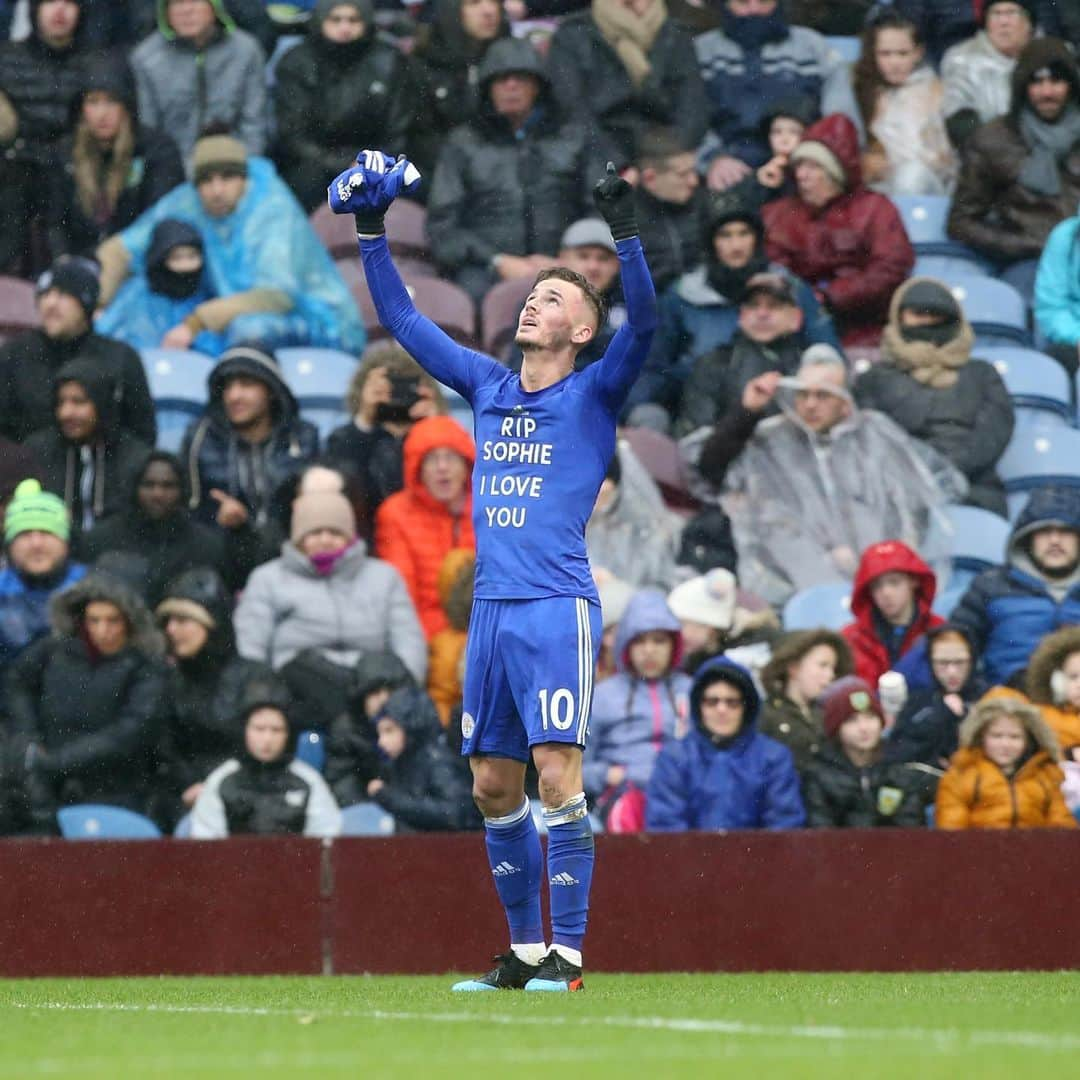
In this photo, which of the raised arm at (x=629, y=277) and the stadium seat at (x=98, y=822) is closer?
the raised arm at (x=629, y=277)

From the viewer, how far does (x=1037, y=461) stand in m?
13.9

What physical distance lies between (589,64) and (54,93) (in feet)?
10.6

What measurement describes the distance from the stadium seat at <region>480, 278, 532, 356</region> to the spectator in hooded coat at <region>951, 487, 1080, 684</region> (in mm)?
3082

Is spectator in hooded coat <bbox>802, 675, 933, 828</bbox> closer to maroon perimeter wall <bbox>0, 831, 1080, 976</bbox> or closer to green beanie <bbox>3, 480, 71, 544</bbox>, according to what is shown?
maroon perimeter wall <bbox>0, 831, 1080, 976</bbox>

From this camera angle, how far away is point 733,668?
36.8 feet

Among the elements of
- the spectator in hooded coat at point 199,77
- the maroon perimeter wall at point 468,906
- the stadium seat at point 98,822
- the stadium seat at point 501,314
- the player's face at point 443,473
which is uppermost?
the spectator in hooded coat at point 199,77

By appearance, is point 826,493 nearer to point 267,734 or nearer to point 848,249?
point 848,249

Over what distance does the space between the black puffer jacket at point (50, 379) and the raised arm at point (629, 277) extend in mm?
5799

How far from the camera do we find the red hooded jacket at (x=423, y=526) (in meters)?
12.8

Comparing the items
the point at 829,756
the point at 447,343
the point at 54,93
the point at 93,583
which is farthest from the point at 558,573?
the point at 54,93

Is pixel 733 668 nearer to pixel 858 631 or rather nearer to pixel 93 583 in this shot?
pixel 858 631

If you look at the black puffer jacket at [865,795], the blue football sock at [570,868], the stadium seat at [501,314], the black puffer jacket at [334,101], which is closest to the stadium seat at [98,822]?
the black puffer jacket at [865,795]

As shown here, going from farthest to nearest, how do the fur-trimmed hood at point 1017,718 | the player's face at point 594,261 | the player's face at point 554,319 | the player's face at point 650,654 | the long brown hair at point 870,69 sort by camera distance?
1. the long brown hair at point 870,69
2. the player's face at point 594,261
3. the player's face at point 650,654
4. the fur-trimmed hood at point 1017,718
5. the player's face at point 554,319

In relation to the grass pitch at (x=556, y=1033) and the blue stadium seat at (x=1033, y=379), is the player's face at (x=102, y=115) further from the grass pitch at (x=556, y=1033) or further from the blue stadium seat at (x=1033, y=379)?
the grass pitch at (x=556, y=1033)
